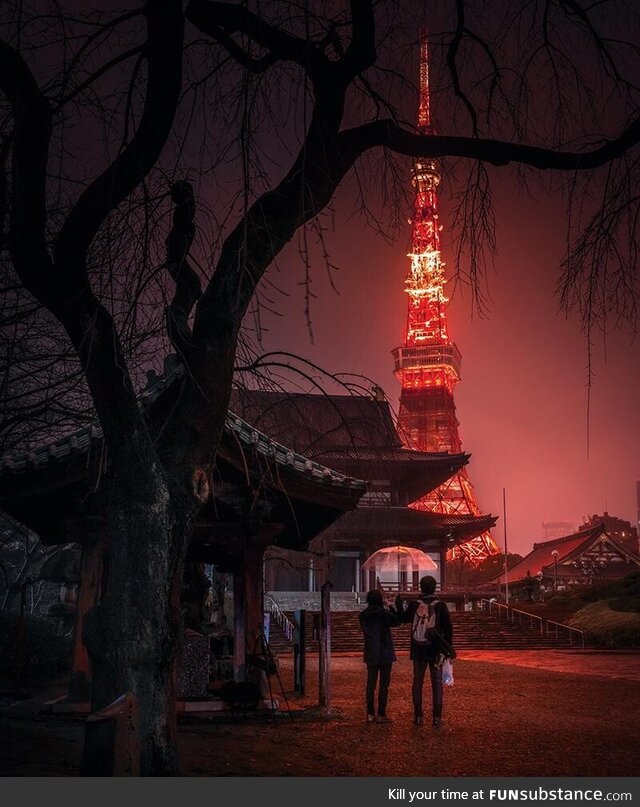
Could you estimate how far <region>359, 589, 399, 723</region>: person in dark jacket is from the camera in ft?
28.2

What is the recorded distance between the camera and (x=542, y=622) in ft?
88.0

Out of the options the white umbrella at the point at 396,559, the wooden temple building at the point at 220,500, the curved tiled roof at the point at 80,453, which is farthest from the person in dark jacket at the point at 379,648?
the white umbrella at the point at 396,559

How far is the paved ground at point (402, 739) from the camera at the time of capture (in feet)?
19.9

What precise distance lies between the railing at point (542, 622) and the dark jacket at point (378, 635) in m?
18.1


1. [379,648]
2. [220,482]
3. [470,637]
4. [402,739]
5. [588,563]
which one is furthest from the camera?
[588,563]

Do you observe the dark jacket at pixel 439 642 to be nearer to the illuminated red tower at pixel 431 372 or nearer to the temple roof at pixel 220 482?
the temple roof at pixel 220 482

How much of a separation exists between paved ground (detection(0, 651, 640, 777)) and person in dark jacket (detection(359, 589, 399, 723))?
10.5 inches

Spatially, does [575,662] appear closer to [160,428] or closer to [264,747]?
[264,747]

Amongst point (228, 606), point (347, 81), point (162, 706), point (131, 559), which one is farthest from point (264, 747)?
point (228, 606)

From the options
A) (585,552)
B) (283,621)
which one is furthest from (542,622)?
(585,552)

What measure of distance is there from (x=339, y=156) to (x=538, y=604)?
29874mm

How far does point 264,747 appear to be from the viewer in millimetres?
7148

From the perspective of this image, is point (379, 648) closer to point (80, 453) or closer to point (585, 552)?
point (80, 453)

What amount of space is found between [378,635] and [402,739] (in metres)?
1.32
